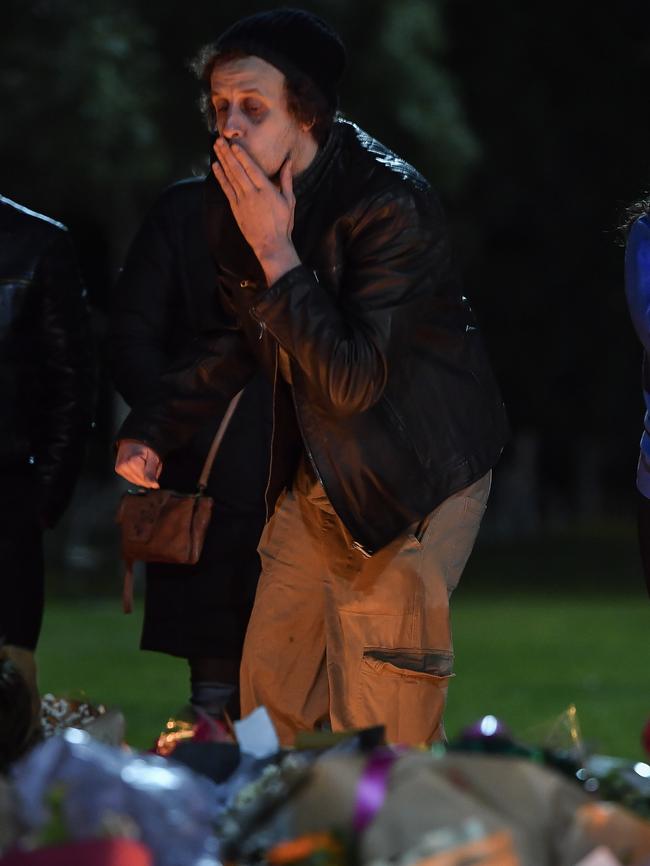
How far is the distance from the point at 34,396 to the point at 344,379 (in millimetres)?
1871

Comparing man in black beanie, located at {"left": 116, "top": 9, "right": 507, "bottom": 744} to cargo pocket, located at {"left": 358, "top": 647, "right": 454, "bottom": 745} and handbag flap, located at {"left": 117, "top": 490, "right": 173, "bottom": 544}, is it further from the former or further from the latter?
handbag flap, located at {"left": 117, "top": 490, "right": 173, "bottom": 544}

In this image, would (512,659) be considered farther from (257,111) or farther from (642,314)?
(257,111)

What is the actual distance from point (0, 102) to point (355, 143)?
16337 mm

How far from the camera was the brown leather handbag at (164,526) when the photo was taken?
600cm

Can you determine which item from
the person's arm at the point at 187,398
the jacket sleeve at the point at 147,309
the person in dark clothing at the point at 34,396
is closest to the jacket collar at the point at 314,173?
the person's arm at the point at 187,398

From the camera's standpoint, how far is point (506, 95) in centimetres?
3612

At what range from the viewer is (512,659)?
13617 mm

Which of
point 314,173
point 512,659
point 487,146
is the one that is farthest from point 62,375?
point 487,146

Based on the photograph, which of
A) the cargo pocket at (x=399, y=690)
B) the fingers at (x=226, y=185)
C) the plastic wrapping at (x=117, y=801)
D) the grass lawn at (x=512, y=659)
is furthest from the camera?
the grass lawn at (x=512, y=659)

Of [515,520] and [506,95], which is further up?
[506,95]

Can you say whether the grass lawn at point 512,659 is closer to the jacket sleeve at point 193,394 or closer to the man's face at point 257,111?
the jacket sleeve at point 193,394

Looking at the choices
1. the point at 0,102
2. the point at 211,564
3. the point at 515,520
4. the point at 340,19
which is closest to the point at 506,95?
the point at 515,520

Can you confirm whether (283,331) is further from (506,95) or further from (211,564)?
(506,95)

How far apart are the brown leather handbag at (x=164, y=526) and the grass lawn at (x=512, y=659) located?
6.14ft
